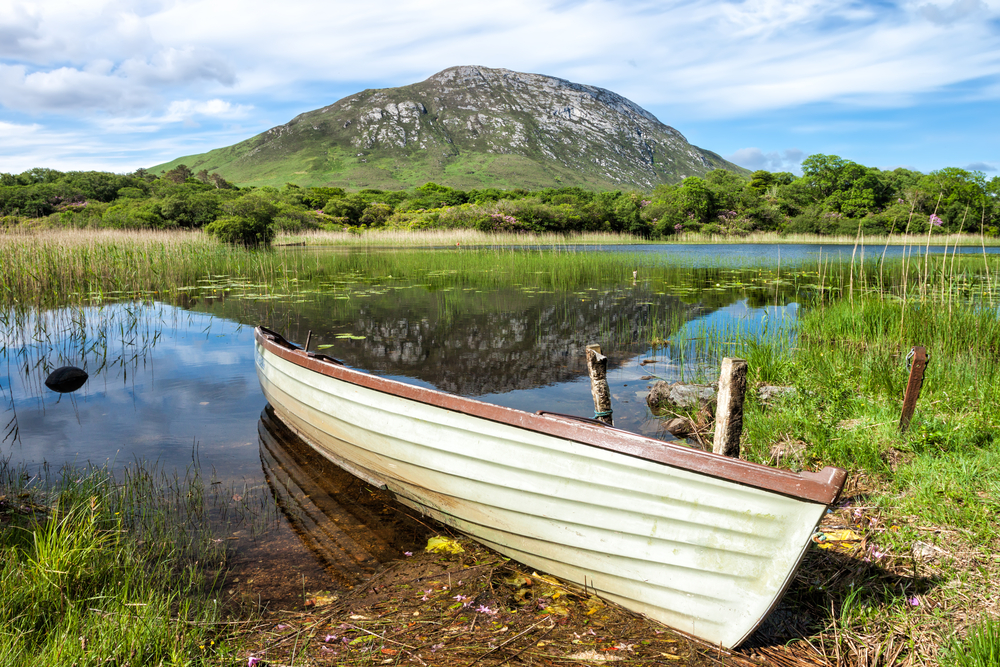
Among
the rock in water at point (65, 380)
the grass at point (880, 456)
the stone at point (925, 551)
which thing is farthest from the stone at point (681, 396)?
the rock in water at point (65, 380)

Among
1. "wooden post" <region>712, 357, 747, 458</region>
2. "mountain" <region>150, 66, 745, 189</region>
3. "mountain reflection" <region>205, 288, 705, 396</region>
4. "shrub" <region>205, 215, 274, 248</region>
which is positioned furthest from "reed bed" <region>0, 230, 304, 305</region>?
"mountain" <region>150, 66, 745, 189</region>

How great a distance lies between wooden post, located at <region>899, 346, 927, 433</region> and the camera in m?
4.13

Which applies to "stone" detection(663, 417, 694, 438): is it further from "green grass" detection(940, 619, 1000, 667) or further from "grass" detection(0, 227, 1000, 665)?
"green grass" detection(940, 619, 1000, 667)

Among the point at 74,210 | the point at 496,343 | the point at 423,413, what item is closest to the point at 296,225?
the point at 74,210

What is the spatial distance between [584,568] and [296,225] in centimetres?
4371

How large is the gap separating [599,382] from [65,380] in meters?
7.59

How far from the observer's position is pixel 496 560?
364 centimetres

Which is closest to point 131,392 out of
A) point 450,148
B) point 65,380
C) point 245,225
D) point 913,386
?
point 65,380

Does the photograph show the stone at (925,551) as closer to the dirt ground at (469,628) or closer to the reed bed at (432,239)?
the dirt ground at (469,628)

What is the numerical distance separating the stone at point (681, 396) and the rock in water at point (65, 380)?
789cm

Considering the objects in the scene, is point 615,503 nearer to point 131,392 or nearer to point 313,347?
point 131,392

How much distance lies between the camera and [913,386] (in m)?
4.21

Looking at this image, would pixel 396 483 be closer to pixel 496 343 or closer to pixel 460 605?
pixel 460 605

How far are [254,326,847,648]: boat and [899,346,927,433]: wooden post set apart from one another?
2.52 meters
